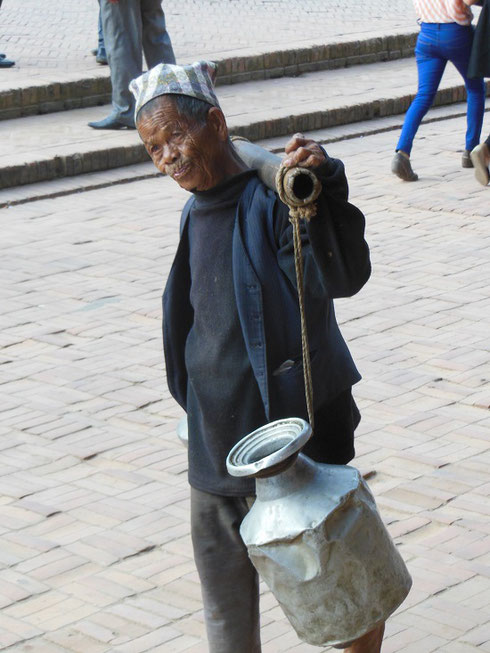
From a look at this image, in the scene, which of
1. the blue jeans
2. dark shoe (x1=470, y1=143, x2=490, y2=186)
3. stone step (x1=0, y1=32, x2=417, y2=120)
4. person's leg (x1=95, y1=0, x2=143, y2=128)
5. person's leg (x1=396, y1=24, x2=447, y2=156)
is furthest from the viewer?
stone step (x1=0, y1=32, x2=417, y2=120)

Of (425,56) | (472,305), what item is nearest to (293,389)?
(472,305)

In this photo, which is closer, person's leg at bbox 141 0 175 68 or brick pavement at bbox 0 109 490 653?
brick pavement at bbox 0 109 490 653

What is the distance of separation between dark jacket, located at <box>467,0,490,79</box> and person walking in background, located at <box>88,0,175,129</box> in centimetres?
269

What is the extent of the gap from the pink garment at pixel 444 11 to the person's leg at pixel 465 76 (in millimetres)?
75

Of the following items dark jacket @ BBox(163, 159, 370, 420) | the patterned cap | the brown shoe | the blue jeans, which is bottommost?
the brown shoe

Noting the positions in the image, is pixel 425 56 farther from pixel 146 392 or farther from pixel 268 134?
pixel 146 392

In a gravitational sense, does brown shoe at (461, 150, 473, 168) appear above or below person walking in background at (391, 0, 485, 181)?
below

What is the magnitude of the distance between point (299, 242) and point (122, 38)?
781 centimetres

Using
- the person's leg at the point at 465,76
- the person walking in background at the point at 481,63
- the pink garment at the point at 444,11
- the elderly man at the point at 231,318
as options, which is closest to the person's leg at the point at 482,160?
the person walking in background at the point at 481,63

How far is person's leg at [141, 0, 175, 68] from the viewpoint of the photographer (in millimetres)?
10375

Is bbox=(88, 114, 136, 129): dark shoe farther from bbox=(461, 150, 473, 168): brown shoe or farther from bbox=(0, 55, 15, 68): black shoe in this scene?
Answer: bbox=(461, 150, 473, 168): brown shoe

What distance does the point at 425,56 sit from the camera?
9.09 metres

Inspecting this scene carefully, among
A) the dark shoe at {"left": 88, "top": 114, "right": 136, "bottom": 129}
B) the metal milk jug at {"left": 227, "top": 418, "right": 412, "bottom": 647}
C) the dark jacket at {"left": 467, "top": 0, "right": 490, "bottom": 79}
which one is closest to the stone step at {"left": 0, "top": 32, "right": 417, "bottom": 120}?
the dark shoe at {"left": 88, "top": 114, "right": 136, "bottom": 129}

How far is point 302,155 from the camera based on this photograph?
2494 millimetres
